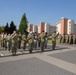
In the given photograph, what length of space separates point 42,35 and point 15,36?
366 centimetres

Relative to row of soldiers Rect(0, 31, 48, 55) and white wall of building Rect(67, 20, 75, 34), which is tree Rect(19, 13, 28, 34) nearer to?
white wall of building Rect(67, 20, 75, 34)

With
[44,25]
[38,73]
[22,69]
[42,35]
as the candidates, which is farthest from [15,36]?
[44,25]

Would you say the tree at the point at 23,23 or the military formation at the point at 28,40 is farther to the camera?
the tree at the point at 23,23

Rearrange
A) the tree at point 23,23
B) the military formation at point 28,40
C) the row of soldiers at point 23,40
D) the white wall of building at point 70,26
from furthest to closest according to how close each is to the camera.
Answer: the white wall of building at point 70,26
the tree at point 23,23
the military formation at point 28,40
the row of soldiers at point 23,40

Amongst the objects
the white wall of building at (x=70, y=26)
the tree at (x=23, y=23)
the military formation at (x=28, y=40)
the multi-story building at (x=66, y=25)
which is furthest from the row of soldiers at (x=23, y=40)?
the white wall of building at (x=70, y=26)

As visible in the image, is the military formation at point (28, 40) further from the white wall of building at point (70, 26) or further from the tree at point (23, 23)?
the white wall of building at point (70, 26)

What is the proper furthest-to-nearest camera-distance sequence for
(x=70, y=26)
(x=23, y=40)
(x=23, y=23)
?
1. (x=70, y=26)
2. (x=23, y=23)
3. (x=23, y=40)

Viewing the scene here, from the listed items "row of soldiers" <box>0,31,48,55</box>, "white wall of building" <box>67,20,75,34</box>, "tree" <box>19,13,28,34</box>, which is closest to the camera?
"row of soldiers" <box>0,31,48,55</box>

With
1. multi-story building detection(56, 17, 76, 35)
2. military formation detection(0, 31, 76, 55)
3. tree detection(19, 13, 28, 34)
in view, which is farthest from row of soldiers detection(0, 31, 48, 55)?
multi-story building detection(56, 17, 76, 35)

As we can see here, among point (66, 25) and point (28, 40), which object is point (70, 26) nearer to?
point (66, 25)

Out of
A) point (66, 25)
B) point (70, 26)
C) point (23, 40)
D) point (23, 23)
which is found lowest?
point (23, 40)

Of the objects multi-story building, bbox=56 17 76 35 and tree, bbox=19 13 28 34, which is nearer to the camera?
tree, bbox=19 13 28 34

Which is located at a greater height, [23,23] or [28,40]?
[23,23]

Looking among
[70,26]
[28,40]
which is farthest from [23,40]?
[70,26]
